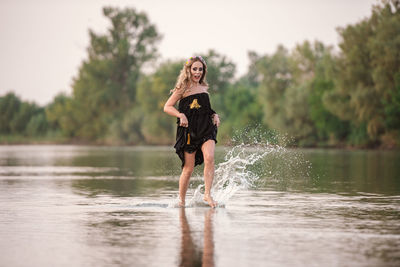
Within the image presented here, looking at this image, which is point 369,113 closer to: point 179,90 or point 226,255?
point 179,90

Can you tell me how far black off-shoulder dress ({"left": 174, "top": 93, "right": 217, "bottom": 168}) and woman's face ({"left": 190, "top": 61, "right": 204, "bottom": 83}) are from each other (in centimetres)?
24

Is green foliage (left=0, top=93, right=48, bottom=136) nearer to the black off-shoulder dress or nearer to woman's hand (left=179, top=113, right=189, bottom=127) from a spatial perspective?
the black off-shoulder dress

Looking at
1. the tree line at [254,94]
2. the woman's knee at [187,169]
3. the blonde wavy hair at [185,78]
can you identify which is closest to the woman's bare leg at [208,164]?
the woman's knee at [187,169]

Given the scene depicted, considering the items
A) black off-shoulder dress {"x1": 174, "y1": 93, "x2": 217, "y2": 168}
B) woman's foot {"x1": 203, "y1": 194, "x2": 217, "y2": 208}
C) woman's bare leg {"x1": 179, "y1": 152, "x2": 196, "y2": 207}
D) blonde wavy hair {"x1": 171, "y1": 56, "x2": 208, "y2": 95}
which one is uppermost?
blonde wavy hair {"x1": 171, "y1": 56, "x2": 208, "y2": 95}

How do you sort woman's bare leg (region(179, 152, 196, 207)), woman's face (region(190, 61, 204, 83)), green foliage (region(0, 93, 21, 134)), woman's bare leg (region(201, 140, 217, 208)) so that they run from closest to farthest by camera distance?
woman's bare leg (region(201, 140, 217, 208)) → woman's face (region(190, 61, 204, 83)) → woman's bare leg (region(179, 152, 196, 207)) → green foliage (region(0, 93, 21, 134))

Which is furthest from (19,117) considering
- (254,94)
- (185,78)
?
(185,78)

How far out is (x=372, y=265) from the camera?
253 inches

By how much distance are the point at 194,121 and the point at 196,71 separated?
0.73 m

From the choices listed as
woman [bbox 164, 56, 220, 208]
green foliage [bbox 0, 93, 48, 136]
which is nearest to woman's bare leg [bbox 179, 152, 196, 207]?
woman [bbox 164, 56, 220, 208]

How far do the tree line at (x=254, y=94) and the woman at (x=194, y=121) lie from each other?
43.8m

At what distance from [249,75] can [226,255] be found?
491 feet

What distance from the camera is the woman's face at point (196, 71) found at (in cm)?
1168

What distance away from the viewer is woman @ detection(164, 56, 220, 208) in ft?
38.2

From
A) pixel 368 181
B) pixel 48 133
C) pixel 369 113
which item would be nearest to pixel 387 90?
pixel 369 113
